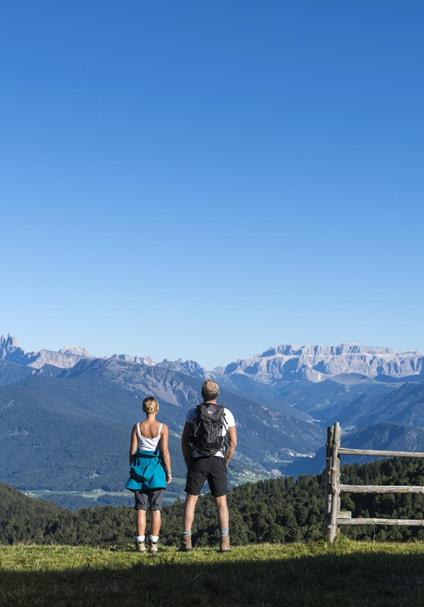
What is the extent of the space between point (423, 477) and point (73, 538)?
8700 cm

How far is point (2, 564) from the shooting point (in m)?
11.4

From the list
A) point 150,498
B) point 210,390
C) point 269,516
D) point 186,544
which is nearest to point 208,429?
point 210,390

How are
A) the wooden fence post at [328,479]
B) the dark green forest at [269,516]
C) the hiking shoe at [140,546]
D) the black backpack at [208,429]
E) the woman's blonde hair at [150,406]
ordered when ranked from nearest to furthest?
the black backpack at [208,429] → the woman's blonde hair at [150,406] → the hiking shoe at [140,546] → the wooden fence post at [328,479] → the dark green forest at [269,516]

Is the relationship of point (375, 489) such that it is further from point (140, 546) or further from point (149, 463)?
point (149, 463)

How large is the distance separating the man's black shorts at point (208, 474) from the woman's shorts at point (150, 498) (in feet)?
2.04

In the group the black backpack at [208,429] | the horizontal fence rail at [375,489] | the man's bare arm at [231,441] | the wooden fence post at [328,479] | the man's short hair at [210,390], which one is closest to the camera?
the black backpack at [208,429]

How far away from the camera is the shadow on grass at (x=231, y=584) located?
28.2 feet

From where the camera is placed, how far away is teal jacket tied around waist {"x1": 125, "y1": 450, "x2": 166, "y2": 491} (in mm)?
12672

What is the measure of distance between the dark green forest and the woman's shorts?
57527 millimetres

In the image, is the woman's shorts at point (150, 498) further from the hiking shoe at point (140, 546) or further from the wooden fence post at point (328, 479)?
the wooden fence post at point (328, 479)

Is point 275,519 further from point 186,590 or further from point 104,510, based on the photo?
point 186,590

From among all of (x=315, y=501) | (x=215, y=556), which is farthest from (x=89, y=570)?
(x=315, y=501)

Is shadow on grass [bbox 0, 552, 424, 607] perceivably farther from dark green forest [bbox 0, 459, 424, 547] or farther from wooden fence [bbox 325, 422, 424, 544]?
dark green forest [bbox 0, 459, 424, 547]

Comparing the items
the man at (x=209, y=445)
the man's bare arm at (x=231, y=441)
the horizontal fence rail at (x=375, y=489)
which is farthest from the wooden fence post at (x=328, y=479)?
the man at (x=209, y=445)
